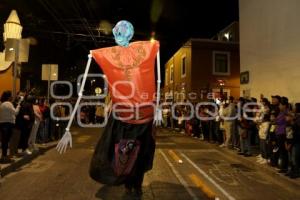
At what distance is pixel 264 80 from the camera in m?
15.9

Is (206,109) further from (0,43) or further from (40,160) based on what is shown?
(0,43)

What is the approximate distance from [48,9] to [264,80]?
9825mm

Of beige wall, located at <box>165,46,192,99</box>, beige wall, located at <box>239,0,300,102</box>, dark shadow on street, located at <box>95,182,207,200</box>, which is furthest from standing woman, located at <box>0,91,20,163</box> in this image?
beige wall, located at <box>165,46,192,99</box>

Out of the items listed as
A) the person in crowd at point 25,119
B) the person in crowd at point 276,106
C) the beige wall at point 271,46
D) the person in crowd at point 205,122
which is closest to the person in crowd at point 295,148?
the person in crowd at point 276,106

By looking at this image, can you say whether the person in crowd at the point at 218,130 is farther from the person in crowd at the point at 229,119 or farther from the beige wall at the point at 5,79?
the beige wall at the point at 5,79

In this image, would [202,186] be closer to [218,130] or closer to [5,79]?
[218,130]

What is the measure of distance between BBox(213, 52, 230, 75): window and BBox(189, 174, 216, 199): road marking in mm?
22863

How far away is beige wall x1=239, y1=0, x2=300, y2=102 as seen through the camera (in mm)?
13508

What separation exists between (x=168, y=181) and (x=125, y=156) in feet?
7.50

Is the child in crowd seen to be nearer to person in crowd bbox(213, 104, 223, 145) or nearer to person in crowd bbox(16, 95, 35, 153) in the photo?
person in crowd bbox(213, 104, 223, 145)

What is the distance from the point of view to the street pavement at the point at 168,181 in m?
7.10


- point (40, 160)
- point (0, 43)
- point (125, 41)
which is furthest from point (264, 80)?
point (0, 43)

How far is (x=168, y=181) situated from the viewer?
834cm

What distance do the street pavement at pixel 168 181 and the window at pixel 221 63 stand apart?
19395 mm
